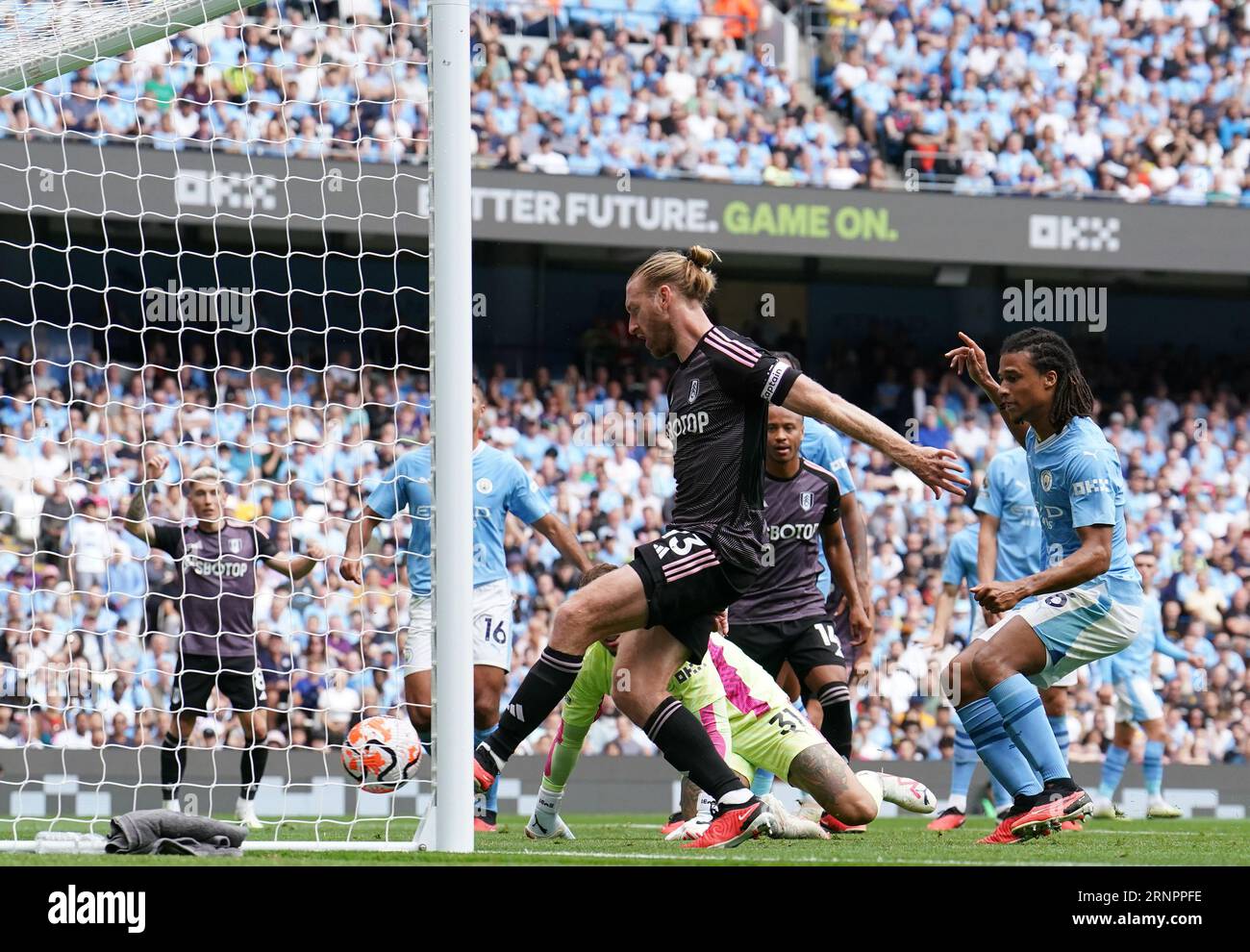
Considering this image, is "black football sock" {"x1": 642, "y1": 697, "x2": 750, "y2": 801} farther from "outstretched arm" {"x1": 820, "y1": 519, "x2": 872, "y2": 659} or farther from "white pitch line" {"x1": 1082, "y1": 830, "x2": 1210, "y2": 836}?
"white pitch line" {"x1": 1082, "y1": 830, "x2": 1210, "y2": 836}

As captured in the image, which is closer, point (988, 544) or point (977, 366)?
point (977, 366)

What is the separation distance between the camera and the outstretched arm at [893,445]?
18.8 feet

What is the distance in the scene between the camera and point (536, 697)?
24.7 ft

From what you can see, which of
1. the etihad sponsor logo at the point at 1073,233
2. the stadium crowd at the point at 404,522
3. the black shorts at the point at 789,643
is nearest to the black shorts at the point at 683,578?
the black shorts at the point at 789,643

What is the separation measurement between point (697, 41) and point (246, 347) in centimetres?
615

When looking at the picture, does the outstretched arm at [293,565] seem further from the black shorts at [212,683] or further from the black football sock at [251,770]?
the black football sock at [251,770]

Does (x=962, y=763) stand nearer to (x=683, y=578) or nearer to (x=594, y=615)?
(x=683, y=578)

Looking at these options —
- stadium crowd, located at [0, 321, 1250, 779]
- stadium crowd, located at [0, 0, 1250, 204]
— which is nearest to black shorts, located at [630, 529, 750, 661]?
stadium crowd, located at [0, 321, 1250, 779]

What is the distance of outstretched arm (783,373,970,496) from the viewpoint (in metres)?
5.72

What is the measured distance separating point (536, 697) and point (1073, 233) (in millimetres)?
13624

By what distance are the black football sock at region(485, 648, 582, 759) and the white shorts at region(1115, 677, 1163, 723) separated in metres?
6.02

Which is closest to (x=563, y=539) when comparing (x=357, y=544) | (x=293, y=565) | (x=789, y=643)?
(x=357, y=544)

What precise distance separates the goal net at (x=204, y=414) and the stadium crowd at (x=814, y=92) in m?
0.12

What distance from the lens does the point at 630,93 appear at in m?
19.4
